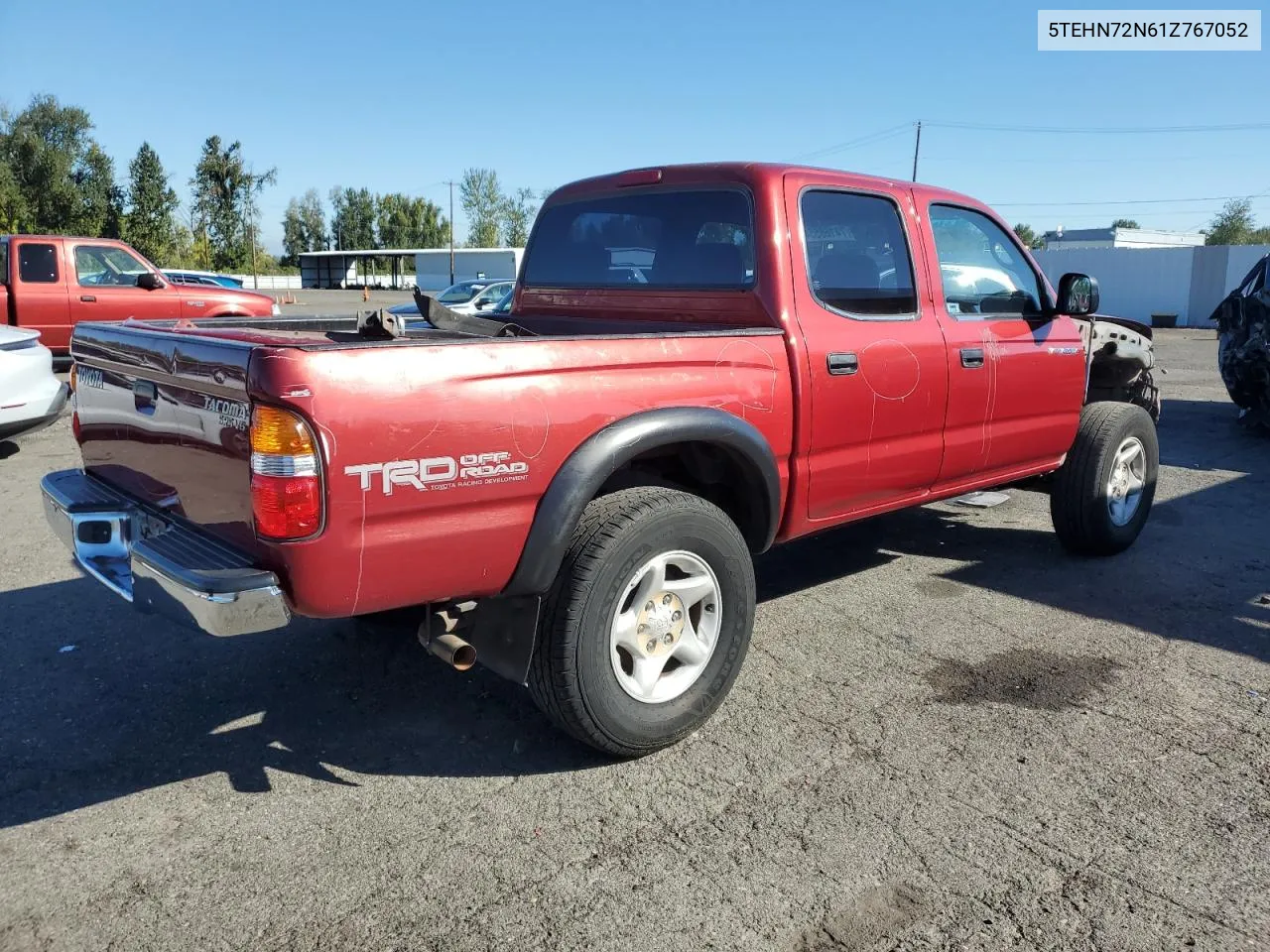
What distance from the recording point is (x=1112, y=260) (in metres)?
34.9

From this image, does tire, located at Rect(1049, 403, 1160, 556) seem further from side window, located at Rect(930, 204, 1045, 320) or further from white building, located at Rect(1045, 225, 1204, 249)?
white building, located at Rect(1045, 225, 1204, 249)

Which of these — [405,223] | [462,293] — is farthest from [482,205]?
[462,293]

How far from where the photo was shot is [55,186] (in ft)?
155

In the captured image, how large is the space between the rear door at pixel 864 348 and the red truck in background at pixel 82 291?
369 inches

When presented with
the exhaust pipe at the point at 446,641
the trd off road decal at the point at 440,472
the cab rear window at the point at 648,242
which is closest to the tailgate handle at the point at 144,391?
the trd off road decal at the point at 440,472

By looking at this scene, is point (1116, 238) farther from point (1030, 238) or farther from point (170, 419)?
point (170, 419)

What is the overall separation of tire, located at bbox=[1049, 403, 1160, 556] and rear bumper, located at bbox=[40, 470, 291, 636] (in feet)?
14.4

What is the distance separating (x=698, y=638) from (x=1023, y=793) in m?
1.13

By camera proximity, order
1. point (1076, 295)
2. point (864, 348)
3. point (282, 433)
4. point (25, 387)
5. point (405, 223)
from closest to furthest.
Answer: point (282, 433), point (864, 348), point (1076, 295), point (25, 387), point (405, 223)

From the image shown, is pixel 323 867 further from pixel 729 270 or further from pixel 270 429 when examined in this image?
pixel 729 270

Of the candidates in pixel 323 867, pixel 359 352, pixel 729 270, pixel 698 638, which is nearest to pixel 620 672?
pixel 698 638

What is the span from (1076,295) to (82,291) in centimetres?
1128

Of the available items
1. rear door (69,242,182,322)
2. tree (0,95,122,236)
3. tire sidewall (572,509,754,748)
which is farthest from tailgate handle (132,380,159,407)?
tree (0,95,122,236)

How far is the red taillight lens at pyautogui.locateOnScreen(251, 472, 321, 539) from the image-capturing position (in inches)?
96.9
